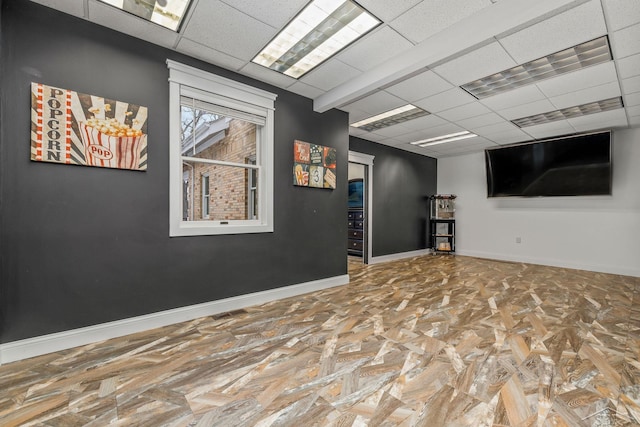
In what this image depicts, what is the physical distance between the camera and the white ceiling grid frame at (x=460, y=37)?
6.76 feet

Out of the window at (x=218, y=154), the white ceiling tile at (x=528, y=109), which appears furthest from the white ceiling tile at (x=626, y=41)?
the window at (x=218, y=154)

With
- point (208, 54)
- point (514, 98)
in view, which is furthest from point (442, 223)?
point (208, 54)

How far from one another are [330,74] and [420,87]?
114 cm

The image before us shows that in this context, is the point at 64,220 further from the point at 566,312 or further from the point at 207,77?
the point at 566,312

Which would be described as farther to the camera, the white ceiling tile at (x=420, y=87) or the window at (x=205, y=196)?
the window at (x=205, y=196)

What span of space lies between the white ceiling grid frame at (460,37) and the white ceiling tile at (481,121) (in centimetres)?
232

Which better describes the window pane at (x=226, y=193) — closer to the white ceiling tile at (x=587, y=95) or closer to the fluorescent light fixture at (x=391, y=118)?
the fluorescent light fixture at (x=391, y=118)

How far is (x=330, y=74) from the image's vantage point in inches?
127

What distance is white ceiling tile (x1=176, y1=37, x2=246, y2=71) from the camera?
2.70m

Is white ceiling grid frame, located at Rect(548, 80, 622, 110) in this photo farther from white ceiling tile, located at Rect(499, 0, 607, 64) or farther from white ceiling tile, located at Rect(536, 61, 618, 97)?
white ceiling tile, located at Rect(499, 0, 607, 64)

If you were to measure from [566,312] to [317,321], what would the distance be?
272 cm

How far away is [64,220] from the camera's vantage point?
2.28 m

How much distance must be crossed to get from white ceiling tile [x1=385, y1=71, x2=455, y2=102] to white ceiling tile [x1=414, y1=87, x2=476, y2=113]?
0.40ft

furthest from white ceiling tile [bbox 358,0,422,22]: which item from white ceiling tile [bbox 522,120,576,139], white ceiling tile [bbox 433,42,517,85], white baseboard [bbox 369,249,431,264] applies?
white baseboard [bbox 369,249,431,264]
